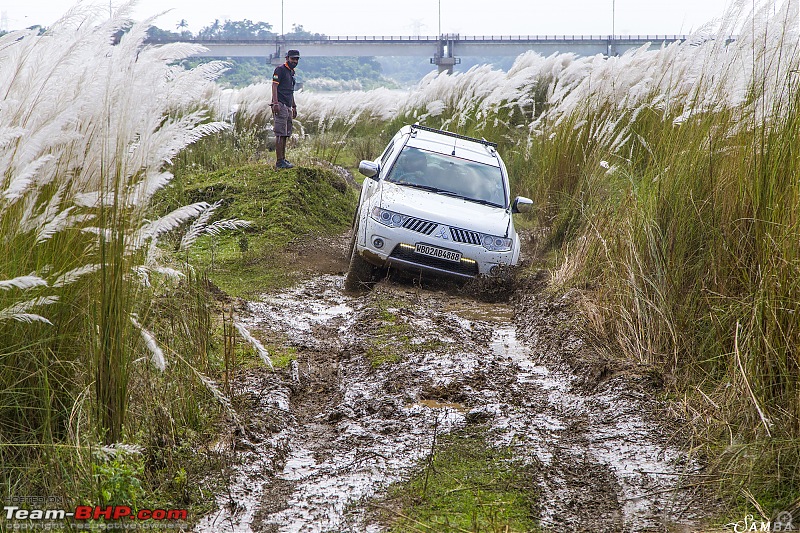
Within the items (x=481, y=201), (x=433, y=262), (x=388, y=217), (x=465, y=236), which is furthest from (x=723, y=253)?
(x=481, y=201)

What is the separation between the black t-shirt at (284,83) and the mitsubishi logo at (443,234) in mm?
6900

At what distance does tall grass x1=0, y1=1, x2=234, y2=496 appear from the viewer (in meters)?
3.92

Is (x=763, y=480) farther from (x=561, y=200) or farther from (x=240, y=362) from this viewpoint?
(x=561, y=200)

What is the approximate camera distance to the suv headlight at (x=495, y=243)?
953 cm

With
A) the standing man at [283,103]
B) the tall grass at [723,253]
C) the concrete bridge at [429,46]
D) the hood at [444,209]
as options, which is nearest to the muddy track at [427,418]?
the tall grass at [723,253]

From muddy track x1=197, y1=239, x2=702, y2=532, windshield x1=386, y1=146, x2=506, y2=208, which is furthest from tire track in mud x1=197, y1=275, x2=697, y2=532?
windshield x1=386, y1=146, x2=506, y2=208

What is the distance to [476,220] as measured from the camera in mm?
9617

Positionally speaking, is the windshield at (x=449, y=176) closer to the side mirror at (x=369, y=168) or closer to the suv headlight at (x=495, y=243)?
the side mirror at (x=369, y=168)

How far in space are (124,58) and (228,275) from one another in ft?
19.1

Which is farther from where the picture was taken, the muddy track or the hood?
the hood

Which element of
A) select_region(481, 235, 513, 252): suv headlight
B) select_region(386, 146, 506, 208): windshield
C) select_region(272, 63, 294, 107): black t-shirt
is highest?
select_region(272, 63, 294, 107): black t-shirt

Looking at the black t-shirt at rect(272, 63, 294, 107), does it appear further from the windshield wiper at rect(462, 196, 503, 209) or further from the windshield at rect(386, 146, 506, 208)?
the windshield wiper at rect(462, 196, 503, 209)

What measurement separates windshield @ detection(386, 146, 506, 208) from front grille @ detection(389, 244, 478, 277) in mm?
Result: 1107

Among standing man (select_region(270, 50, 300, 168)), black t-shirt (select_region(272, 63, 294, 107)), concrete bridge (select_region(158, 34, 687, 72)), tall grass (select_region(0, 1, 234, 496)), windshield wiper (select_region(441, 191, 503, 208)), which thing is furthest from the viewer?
concrete bridge (select_region(158, 34, 687, 72))
